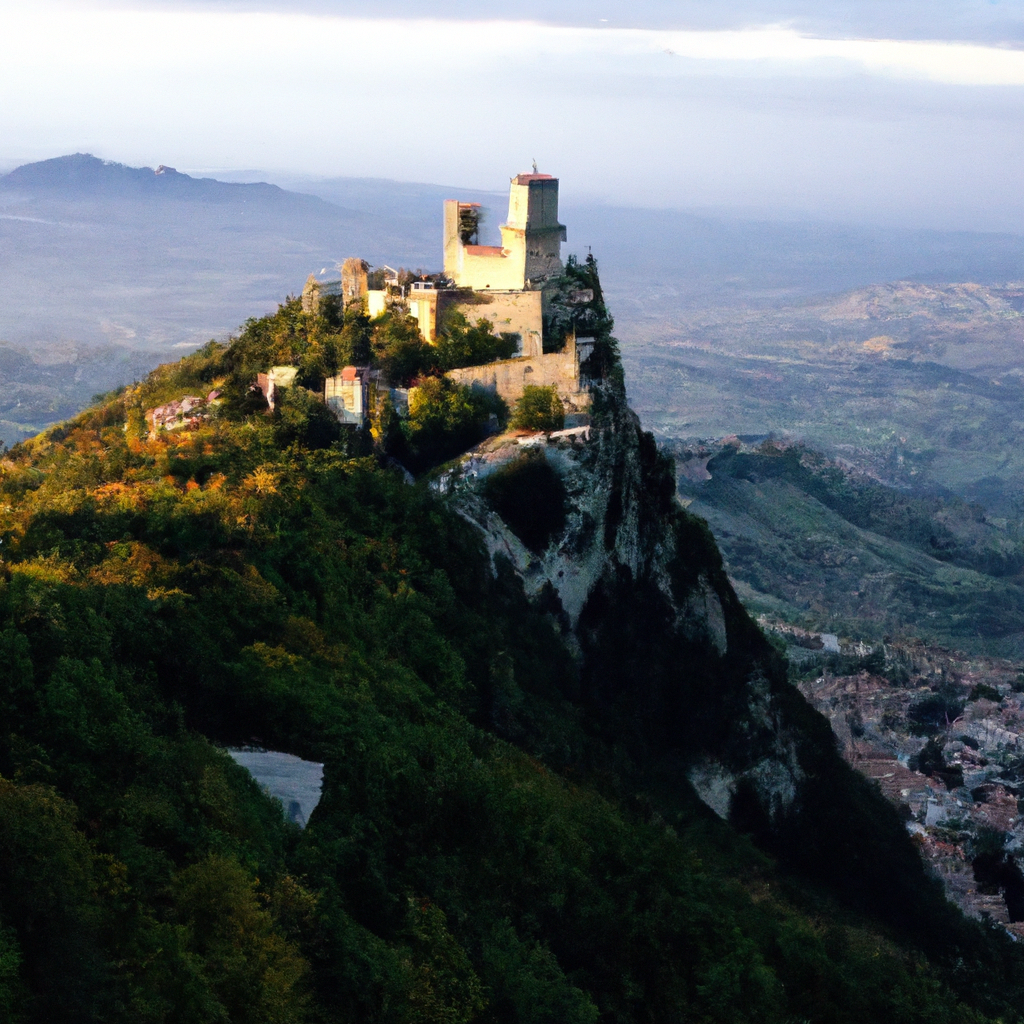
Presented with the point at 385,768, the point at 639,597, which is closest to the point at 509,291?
the point at 639,597

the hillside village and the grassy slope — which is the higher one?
the hillside village

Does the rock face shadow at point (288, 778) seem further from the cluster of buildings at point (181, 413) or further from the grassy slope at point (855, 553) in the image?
the grassy slope at point (855, 553)

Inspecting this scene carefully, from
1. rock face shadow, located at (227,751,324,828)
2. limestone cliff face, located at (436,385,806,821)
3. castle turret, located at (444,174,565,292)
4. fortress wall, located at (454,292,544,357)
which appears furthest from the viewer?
castle turret, located at (444,174,565,292)

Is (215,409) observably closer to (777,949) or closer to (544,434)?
(544,434)

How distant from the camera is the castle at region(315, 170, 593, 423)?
34844mm

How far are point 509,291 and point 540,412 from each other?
16.2ft

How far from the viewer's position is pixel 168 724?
17531 mm

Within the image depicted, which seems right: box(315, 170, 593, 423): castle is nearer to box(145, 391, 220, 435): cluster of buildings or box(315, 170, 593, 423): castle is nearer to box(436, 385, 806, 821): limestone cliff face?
box(436, 385, 806, 821): limestone cliff face

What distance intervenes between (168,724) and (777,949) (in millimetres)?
12031

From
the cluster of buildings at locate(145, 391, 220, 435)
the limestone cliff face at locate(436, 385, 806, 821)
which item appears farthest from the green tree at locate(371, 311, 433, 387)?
the cluster of buildings at locate(145, 391, 220, 435)

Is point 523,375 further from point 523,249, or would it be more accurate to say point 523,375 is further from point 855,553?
point 855,553

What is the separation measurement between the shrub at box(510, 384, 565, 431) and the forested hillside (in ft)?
4.21

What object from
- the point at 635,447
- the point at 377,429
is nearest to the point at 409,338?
the point at 377,429

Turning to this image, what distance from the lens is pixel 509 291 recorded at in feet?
122
